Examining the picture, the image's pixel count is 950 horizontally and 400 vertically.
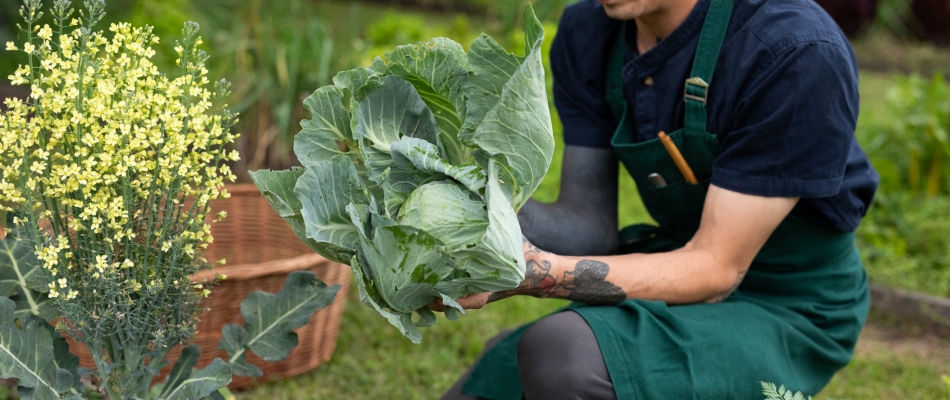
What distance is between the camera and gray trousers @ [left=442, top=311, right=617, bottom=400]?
1809mm

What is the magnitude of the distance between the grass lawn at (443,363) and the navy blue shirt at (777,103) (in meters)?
1.21

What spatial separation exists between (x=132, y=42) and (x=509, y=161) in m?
0.79

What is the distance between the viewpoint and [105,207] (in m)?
1.51

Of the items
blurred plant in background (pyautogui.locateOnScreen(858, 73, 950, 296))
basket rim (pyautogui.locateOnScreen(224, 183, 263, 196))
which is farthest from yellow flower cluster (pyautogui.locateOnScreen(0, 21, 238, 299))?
blurred plant in background (pyautogui.locateOnScreen(858, 73, 950, 296))

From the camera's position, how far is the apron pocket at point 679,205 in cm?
227

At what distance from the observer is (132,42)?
154cm

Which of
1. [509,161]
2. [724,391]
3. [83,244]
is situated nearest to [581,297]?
[724,391]

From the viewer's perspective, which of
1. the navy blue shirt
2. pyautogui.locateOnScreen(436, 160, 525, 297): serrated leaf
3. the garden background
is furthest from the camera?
the garden background

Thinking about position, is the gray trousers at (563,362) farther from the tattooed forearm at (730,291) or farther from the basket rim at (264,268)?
the basket rim at (264,268)

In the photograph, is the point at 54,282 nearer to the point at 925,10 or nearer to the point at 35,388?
the point at 35,388

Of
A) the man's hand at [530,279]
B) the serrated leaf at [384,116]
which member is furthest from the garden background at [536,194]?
the serrated leaf at [384,116]

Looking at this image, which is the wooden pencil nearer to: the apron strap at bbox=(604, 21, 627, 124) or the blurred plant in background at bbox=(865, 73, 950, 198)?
Answer: the apron strap at bbox=(604, 21, 627, 124)

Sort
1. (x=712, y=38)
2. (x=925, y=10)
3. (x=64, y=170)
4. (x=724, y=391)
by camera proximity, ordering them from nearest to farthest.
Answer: (x=64, y=170) → (x=724, y=391) → (x=712, y=38) → (x=925, y=10)

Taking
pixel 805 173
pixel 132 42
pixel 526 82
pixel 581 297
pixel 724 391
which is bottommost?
pixel 724 391
